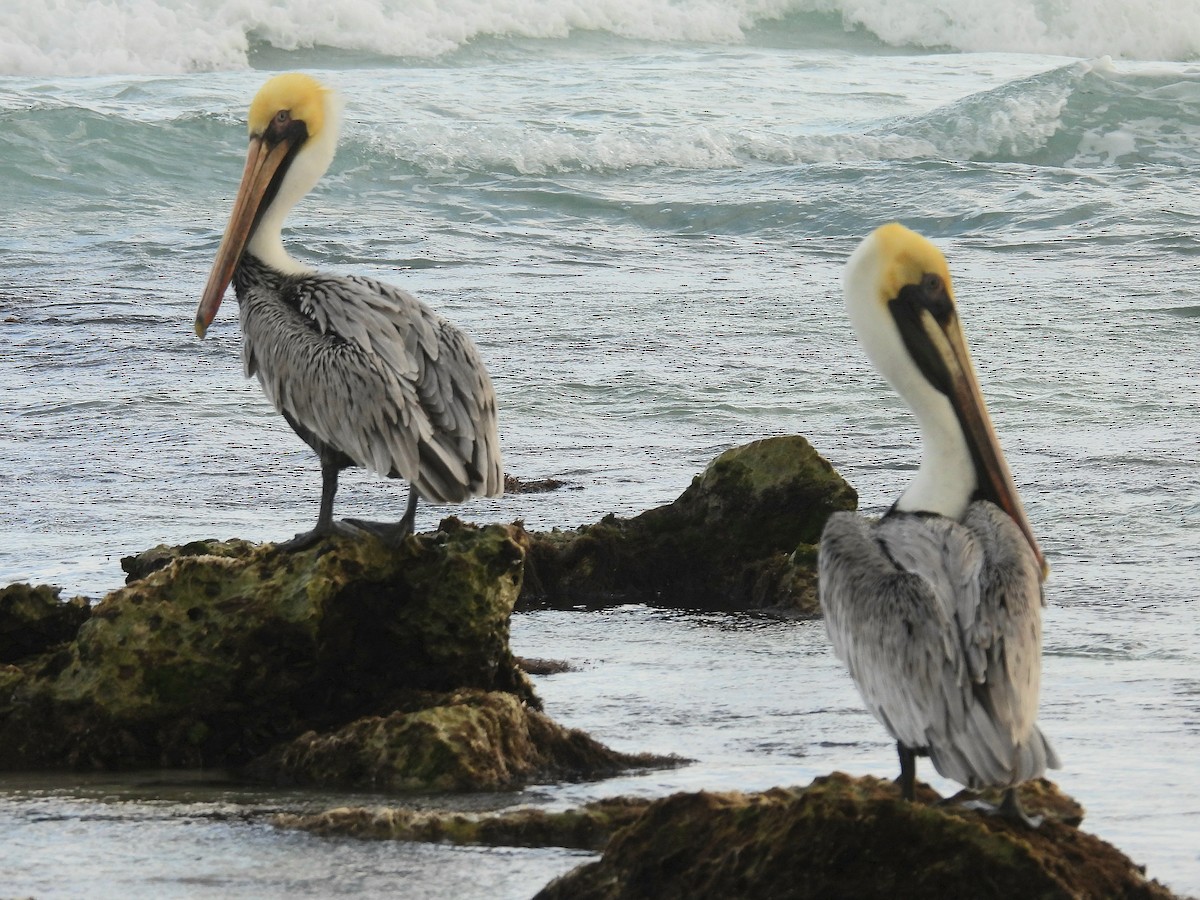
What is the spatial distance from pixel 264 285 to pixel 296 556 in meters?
1.56

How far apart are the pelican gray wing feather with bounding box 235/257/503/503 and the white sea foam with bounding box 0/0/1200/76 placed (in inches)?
838

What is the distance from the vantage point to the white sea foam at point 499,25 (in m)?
26.2

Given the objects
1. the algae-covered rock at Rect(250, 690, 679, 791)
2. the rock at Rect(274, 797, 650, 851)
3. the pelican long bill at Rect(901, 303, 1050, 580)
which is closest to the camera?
the rock at Rect(274, 797, 650, 851)

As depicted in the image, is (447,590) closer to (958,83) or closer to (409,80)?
(409,80)

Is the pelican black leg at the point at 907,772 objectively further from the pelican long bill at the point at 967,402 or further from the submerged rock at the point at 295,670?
the submerged rock at the point at 295,670

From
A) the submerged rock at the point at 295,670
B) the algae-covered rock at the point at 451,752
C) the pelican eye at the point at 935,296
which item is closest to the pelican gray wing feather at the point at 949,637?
the pelican eye at the point at 935,296

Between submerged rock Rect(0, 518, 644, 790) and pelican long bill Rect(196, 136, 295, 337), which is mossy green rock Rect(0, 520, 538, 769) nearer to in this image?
submerged rock Rect(0, 518, 644, 790)

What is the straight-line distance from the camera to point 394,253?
51.4 ft

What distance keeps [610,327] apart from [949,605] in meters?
8.80

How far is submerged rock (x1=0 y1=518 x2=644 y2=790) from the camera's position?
16.0 ft

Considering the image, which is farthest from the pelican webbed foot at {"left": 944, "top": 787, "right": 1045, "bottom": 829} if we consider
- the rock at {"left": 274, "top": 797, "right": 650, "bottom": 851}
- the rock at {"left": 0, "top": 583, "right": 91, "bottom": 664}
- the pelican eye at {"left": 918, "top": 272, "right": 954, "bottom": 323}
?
the rock at {"left": 0, "top": 583, "right": 91, "bottom": 664}

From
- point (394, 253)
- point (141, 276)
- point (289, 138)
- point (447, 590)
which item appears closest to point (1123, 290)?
point (394, 253)

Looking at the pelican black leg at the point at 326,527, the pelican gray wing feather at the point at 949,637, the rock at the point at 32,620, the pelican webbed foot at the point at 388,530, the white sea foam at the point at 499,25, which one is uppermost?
the white sea foam at the point at 499,25

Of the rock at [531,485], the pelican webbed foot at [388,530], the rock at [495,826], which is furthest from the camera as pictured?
the rock at [531,485]
